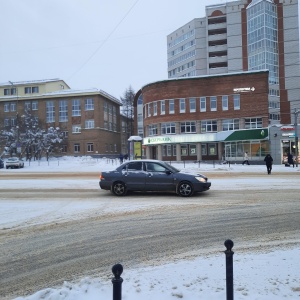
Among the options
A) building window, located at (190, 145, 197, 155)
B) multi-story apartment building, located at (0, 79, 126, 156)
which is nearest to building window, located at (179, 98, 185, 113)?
building window, located at (190, 145, 197, 155)

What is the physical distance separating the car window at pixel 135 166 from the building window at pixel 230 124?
4118cm

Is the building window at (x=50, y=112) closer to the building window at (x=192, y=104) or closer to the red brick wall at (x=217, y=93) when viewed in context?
the red brick wall at (x=217, y=93)

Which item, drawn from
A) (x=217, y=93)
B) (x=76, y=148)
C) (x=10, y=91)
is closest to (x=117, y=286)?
(x=217, y=93)

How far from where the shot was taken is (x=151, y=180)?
47.4 feet

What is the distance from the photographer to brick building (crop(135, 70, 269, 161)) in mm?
52219

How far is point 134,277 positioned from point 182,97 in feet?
174

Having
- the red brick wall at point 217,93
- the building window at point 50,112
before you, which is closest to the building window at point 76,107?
the building window at point 50,112

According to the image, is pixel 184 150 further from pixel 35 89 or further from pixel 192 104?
pixel 35 89

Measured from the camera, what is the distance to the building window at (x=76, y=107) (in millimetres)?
74625

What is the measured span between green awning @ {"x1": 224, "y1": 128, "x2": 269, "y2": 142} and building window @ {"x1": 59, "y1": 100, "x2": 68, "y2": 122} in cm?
4149

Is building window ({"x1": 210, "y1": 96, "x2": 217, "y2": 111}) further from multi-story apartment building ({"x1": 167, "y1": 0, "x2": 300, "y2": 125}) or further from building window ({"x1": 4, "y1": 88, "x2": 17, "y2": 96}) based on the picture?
building window ({"x1": 4, "y1": 88, "x2": 17, "y2": 96})

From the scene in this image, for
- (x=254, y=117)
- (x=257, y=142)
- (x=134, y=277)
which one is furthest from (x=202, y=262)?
(x=254, y=117)

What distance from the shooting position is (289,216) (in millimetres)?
9516

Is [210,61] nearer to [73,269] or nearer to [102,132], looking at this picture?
[102,132]
